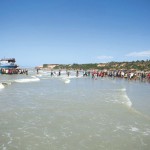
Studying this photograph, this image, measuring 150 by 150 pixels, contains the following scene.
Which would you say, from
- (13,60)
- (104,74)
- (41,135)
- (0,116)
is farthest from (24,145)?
(13,60)

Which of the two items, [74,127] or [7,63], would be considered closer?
[74,127]

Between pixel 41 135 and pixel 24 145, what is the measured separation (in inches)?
48.5

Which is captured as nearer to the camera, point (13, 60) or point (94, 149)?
point (94, 149)

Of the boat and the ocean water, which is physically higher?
the boat

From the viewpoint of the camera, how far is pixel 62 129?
1045 centimetres

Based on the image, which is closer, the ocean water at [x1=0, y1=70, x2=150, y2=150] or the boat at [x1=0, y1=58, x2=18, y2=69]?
the ocean water at [x1=0, y1=70, x2=150, y2=150]

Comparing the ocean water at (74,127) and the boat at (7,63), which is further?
the boat at (7,63)

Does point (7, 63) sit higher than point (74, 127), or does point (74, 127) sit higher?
point (7, 63)

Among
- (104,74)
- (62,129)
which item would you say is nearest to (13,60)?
(104,74)

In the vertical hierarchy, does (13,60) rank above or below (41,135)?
above

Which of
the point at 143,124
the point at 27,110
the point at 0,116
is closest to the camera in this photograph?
the point at 143,124

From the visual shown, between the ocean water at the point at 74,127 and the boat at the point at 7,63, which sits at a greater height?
the boat at the point at 7,63

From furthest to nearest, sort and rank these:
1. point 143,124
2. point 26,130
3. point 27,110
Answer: point 27,110 → point 143,124 → point 26,130

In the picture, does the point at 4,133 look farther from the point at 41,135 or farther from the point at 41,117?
the point at 41,117
